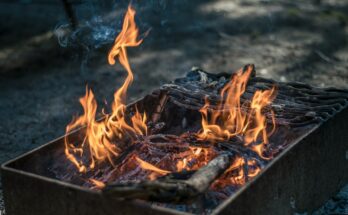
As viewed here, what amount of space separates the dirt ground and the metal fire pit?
2555mm

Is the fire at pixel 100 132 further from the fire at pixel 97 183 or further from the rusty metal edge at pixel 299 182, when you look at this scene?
the rusty metal edge at pixel 299 182

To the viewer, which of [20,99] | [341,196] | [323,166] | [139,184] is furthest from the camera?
[20,99]

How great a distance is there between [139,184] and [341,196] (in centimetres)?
230

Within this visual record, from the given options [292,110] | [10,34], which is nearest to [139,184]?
[292,110]

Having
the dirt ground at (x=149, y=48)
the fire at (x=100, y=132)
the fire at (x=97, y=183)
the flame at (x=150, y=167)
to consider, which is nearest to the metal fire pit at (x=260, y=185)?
the fire at (x=100, y=132)

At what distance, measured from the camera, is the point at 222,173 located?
130 inches

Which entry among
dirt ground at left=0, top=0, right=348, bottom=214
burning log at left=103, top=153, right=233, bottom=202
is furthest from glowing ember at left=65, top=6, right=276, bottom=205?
dirt ground at left=0, top=0, right=348, bottom=214

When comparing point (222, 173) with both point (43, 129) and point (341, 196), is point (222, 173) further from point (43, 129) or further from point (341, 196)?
point (43, 129)

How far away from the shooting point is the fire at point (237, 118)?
13.1ft

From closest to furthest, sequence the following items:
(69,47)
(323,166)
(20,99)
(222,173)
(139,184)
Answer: (139,184), (222,173), (323,166), (20,99), (69,47)

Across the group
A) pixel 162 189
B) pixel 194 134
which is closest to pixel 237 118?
pixel 194 134

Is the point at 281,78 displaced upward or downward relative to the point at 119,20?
downward

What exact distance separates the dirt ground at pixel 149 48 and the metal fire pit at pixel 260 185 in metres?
2.55

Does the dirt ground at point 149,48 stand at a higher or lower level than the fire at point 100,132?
lower
